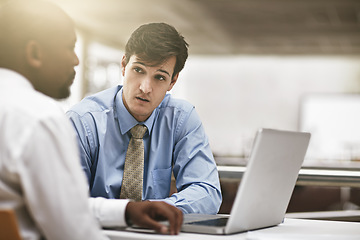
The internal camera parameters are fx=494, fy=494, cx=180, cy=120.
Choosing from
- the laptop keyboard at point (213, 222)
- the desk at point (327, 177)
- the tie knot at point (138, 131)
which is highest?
the tie knot at point (138, 131)

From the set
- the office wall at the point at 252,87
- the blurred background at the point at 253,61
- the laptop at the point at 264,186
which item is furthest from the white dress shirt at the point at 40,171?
the office wall at the point at 252,87

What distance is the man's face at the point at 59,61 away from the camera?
41.0 inches

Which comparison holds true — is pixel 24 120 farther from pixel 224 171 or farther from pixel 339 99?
pixel 339 99

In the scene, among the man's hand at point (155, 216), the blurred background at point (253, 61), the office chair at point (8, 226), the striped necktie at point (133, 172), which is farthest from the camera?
the blurred background at point (253, 61)

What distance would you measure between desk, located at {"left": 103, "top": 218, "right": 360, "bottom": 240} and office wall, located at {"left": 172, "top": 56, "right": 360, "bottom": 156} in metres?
9.74

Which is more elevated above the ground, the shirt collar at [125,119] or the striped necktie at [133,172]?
the shirt collar at [125,119]

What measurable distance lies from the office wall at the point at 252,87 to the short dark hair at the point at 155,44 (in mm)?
9392

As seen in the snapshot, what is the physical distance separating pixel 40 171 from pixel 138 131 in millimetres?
1022

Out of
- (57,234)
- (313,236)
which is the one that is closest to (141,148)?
(313,236)

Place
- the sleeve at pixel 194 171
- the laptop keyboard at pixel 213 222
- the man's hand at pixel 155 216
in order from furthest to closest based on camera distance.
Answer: the sleeve at pixel 194 171 → the laptop keyboard at pixel 213 222 → the man's hand at pixel 155 216

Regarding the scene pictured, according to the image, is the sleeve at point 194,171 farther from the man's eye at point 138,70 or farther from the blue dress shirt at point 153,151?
the man's eye at point 138,70

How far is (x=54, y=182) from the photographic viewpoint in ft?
3.01

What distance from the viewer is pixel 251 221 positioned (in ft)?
4.31

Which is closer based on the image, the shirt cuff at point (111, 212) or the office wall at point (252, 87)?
the shirt cuff at point (111, 212)
